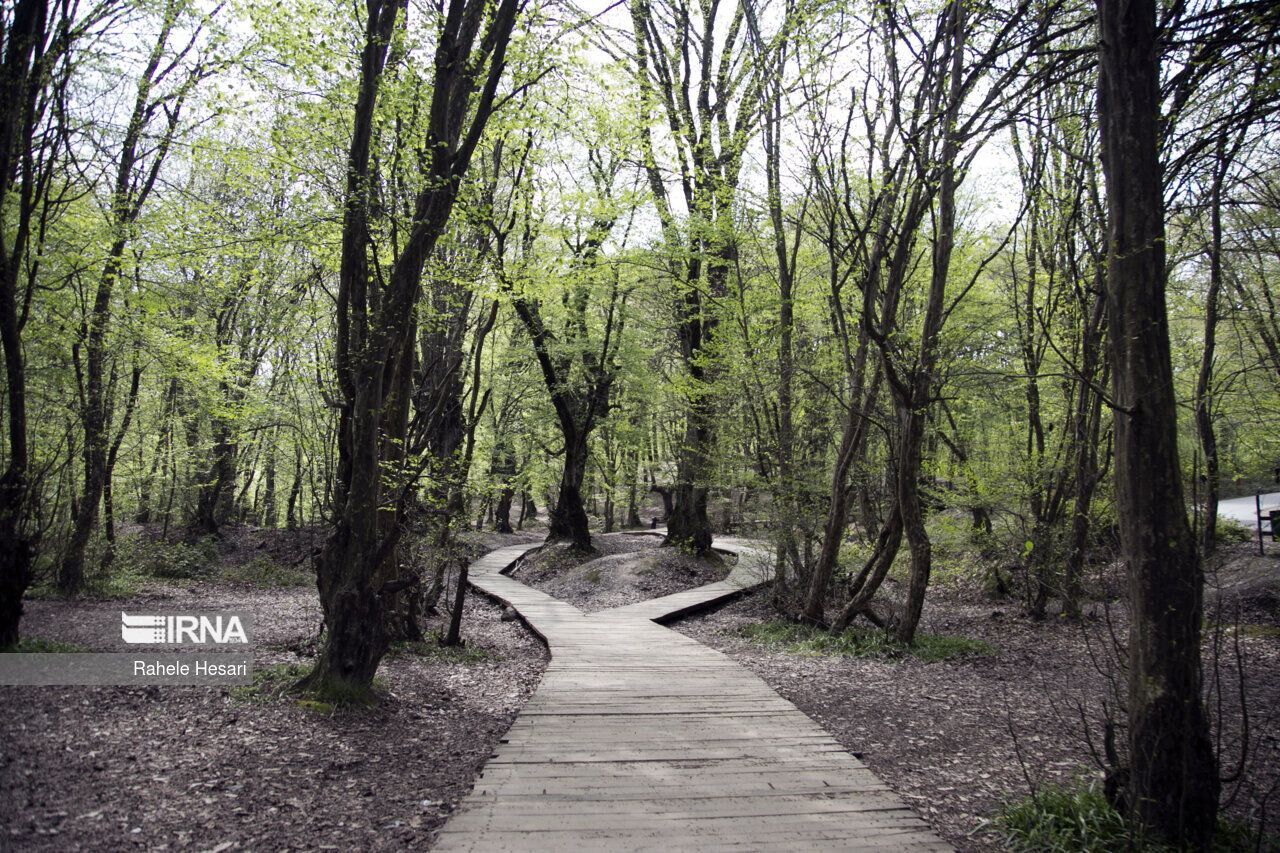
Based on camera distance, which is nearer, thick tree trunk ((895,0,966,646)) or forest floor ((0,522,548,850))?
forest floor ((0,522,548,850))

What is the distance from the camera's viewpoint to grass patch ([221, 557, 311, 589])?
1256cm

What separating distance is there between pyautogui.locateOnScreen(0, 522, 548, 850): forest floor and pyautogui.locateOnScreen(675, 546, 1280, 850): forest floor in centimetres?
240

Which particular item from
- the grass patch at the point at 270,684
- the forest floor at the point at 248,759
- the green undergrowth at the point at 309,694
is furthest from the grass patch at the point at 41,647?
the green undergrowth at the point at 309,694

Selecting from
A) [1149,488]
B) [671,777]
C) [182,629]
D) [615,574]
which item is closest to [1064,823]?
[1149,488]

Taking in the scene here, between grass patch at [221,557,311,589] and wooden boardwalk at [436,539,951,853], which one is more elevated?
wooden boardwalk at [436,539,951,853]

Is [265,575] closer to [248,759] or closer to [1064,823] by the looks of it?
[248,759]

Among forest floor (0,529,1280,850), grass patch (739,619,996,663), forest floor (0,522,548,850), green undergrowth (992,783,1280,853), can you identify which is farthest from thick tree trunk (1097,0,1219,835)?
grass patch (739,619,996,663)

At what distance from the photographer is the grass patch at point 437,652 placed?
7.06m

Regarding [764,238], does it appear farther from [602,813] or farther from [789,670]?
[602,813]

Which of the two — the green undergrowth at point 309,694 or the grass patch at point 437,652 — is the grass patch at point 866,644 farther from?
the green undergrowth at point 309,694

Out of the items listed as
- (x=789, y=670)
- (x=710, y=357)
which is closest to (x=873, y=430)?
(x=710, y=357)

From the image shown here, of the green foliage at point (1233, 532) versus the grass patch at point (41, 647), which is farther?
the green foliage at point (1233, 532)

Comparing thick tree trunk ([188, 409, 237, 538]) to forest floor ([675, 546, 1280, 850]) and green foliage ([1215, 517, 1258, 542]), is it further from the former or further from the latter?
green foliage ([1215, 517, 1258, 542])

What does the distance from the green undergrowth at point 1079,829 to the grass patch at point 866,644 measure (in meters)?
3.86
